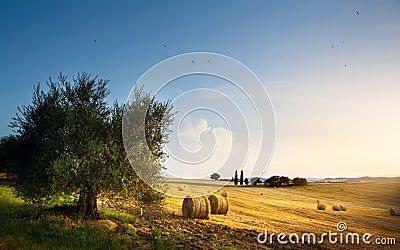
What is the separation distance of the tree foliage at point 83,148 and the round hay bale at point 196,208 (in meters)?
5.60

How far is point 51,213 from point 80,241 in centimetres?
380

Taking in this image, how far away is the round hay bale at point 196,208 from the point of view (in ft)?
70.0

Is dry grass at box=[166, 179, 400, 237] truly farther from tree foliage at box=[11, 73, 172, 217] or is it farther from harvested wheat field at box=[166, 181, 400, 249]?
tree foliage at box=[11, 73, 172, 217]

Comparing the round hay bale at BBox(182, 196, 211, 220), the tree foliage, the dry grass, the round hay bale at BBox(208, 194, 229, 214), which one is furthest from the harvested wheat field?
the tree foliage

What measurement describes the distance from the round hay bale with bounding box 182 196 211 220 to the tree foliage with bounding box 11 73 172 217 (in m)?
5.60

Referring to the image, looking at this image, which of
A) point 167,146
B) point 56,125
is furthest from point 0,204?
point 167,146

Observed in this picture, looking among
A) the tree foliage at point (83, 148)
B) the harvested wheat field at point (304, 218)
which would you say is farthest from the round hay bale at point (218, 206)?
the tree foliage at point (83, 148)

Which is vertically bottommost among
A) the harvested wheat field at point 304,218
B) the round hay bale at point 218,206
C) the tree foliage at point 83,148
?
the harvested wheat field at point 304,218

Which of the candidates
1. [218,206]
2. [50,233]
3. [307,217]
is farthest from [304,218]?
[50,233]

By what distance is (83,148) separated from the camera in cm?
1406

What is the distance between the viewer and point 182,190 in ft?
89.4

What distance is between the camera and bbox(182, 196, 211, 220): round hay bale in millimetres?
21328

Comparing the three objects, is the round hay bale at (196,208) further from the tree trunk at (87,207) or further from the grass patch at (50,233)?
the grass patch at (50,233)

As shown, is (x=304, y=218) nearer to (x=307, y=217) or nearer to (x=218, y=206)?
(x=307, y=217)
